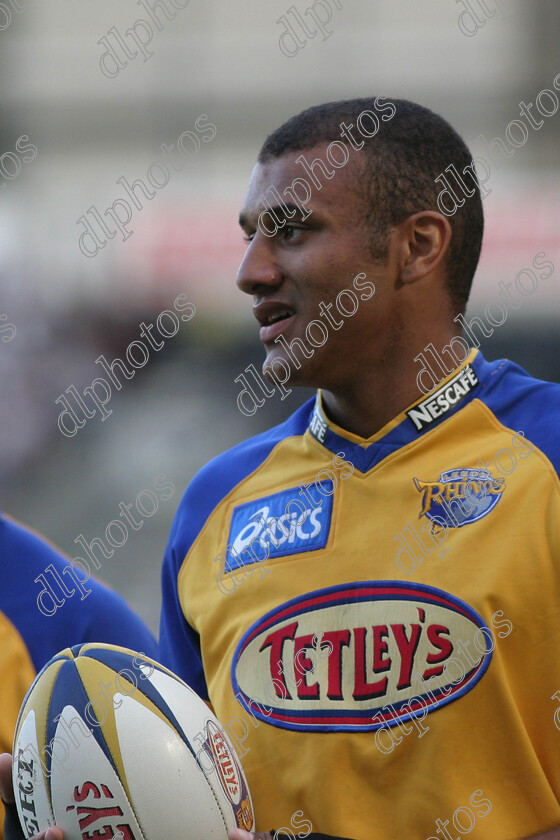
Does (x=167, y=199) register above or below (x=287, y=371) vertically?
above

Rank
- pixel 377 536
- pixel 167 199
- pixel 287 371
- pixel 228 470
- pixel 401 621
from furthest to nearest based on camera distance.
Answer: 1. pixel 167 199
2. pixel 228 470
3. pixel 287 371
4. pixel 377 536
5. pixel 401 621

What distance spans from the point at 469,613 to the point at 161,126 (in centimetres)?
1581

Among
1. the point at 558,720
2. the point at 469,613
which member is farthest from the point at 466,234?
the point at 558,720

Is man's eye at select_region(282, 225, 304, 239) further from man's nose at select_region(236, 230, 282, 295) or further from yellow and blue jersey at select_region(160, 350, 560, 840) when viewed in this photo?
yellow and blue jersey at select_region(160, 350, 560, 840)

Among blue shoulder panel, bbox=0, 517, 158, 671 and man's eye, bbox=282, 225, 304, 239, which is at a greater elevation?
man's eye, bbox=282, 225, 304, 239

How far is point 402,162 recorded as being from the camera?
2391 mm

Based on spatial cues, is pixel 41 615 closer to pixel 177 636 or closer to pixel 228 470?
pixel 177 636

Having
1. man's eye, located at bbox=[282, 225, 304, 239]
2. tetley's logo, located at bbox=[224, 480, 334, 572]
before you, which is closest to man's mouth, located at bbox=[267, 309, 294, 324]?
man's eye, located at bbox=[282, 225, 304, 239]

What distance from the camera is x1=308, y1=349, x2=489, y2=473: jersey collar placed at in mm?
2328

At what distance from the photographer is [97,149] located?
1684cm

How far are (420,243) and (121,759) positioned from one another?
4.37ft

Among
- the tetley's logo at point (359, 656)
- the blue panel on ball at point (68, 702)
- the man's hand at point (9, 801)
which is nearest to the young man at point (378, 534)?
the tetley's logo at point (359, 656)

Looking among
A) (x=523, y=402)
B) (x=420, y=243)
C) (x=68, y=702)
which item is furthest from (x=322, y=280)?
(x=68, y=702)

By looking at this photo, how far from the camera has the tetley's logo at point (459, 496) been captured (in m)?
2.14
